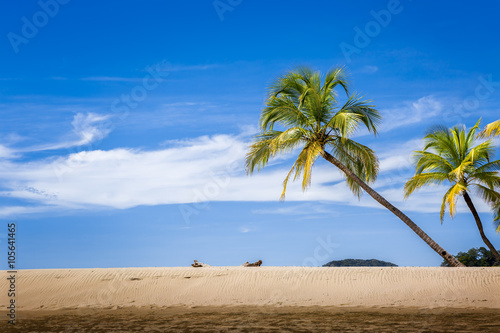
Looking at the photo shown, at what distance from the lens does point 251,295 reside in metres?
11.5

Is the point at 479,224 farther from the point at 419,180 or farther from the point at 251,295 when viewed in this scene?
the point at 251,295

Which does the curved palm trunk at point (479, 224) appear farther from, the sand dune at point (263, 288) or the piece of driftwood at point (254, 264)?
the piece of driftwood at point (254, 264)

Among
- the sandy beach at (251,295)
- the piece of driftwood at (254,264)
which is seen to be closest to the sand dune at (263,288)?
A: the sandy beach at (251,295)

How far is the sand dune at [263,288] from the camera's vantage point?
11.0 metres

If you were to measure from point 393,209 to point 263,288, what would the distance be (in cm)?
715

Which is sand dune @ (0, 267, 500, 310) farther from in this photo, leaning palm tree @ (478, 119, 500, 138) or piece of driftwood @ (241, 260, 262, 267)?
Result: leaning palm tree @ (478, 119, 500, 138)

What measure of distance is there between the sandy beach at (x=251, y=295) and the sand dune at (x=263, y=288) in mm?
25

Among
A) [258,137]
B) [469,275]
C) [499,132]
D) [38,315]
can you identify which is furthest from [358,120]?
[38,315]

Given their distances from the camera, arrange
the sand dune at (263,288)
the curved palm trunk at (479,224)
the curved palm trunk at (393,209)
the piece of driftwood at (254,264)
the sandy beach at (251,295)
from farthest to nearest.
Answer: the curved palm trunk at (479,224) < the curved palm trunk at (393,209) < the piece of driftwood at (254,264) < the sand dune at (263,288) < the sandy beach at (251,295)

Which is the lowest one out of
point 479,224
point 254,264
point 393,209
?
point 254,264

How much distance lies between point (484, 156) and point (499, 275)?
8596 mm

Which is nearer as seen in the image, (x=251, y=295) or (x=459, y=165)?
(x=251, y=295)

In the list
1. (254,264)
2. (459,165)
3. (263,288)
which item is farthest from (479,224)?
(263,288)

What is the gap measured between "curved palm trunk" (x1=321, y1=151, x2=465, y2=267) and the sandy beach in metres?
3.16
